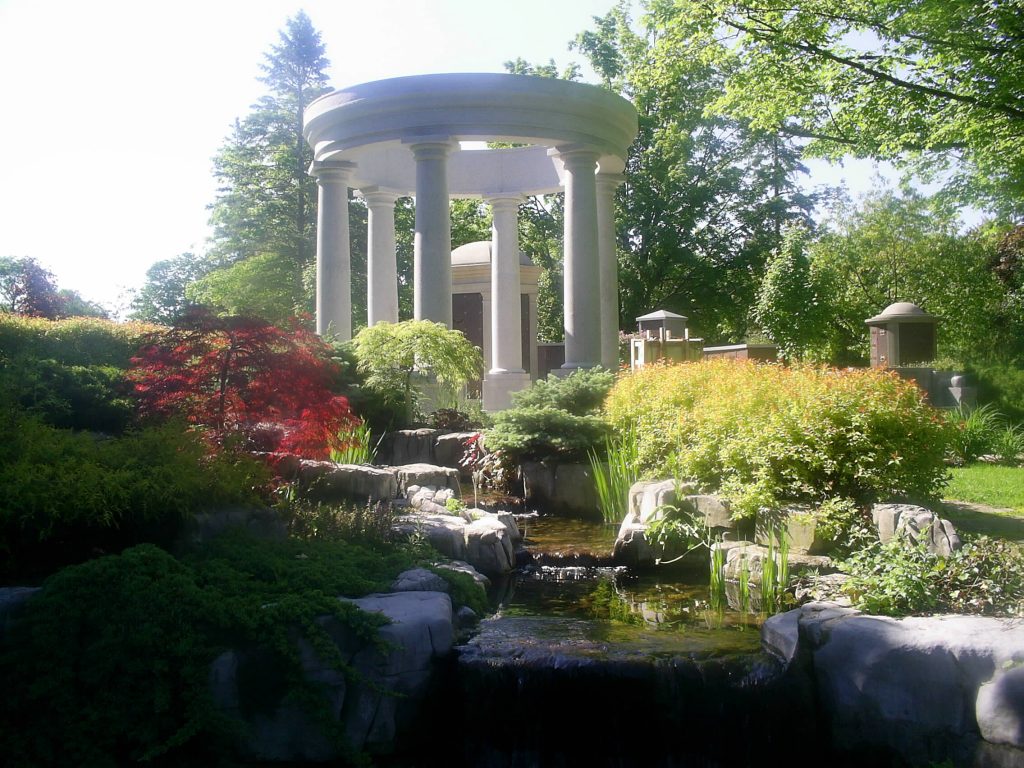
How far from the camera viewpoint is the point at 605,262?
19.7m

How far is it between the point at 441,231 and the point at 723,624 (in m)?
11.3

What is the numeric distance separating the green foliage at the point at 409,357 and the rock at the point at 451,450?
1335 millimetres

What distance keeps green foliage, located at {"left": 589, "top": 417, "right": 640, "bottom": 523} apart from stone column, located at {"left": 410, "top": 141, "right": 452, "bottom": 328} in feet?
19.4

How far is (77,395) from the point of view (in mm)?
11297

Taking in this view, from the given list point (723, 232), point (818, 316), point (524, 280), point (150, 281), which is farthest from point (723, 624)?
point (150, 281)

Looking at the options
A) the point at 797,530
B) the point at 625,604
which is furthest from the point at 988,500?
the point at 625,604

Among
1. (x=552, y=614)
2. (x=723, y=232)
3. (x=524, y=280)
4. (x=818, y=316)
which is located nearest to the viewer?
(x=552, y=614)

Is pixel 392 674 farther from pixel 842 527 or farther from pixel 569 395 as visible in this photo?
pixel 569 395

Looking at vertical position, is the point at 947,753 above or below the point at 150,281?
below

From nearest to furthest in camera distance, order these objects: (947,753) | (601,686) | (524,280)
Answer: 1. (947,753)
2. (601,686)
3. (524,280)

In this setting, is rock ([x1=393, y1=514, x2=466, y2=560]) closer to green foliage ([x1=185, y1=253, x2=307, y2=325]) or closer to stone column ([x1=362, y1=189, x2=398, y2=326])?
stone column ([x1=362, y1=189, x2=398, y2=326])

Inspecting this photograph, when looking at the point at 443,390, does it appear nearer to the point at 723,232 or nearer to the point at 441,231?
the point at 441,231

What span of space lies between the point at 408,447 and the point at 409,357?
1.65 m

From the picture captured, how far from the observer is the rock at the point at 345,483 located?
1012 centimetres
